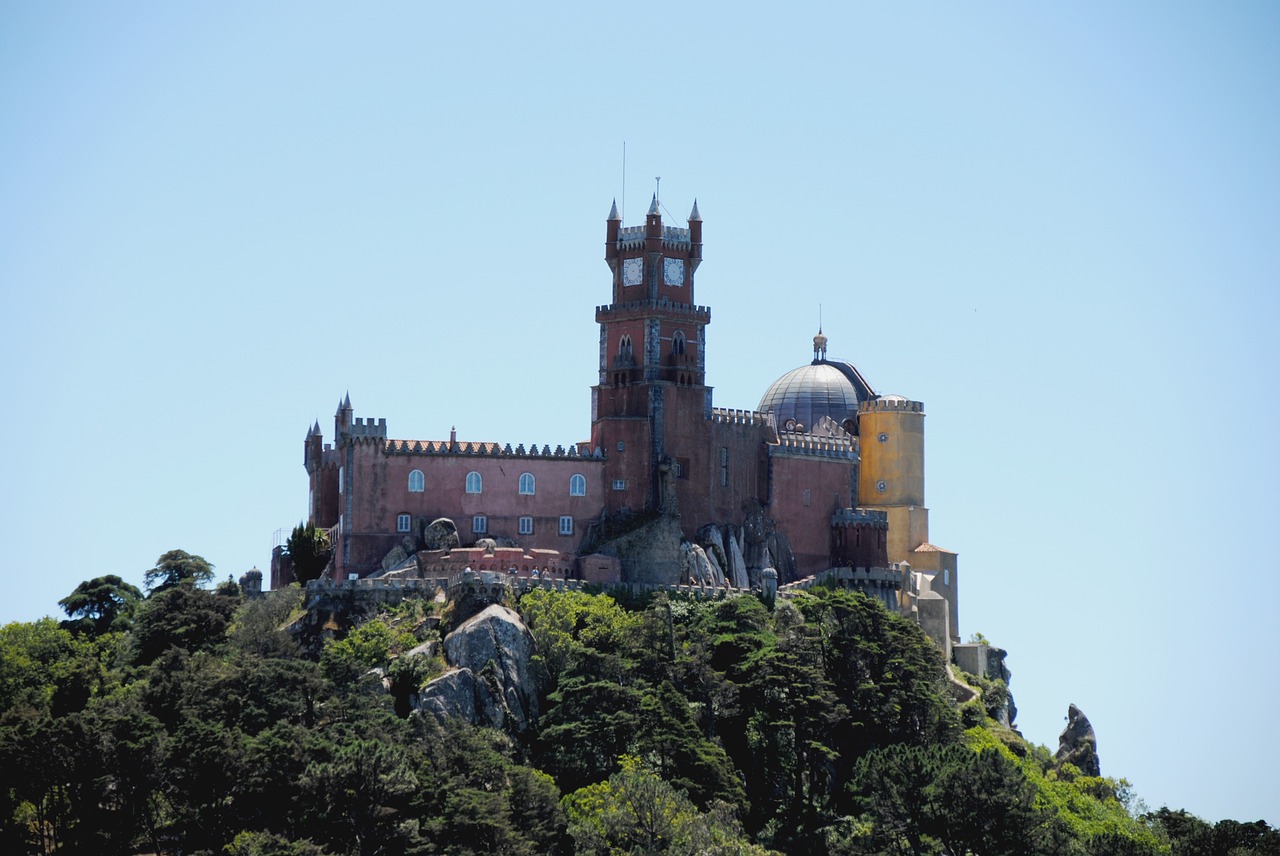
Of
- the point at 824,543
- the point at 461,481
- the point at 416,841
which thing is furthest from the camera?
the point at 824,543

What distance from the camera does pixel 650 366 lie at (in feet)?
427

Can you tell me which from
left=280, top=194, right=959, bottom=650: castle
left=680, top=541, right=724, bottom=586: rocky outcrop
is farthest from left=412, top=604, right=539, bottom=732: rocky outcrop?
left=680, top=541, right=724, bottom=586: rocky outcrop

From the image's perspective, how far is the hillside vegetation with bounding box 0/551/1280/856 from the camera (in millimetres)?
101812

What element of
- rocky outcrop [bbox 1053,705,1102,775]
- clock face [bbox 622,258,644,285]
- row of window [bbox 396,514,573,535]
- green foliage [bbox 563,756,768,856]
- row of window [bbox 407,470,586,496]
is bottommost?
green foliage [bbox 563,756,768,856]

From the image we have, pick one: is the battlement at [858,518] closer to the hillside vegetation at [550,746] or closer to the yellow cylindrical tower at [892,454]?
the yellow cylindrical tower at [892,454]

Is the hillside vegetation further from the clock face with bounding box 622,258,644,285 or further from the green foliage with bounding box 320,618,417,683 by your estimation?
the clock face with bounding box 622,258,644,285

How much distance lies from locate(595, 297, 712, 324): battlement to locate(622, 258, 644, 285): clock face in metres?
1.24

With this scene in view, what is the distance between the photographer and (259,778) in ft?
336

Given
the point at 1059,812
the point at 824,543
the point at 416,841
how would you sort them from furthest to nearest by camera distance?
the point at 824,543, the point at 1059,812, the point at 416,841

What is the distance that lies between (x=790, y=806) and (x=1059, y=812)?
41.9ft

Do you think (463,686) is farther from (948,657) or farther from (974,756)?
(948,657)

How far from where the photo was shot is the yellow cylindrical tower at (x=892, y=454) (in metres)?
141

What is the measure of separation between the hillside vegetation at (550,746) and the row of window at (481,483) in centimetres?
Result: 796

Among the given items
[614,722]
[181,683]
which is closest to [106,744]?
[181,683]
